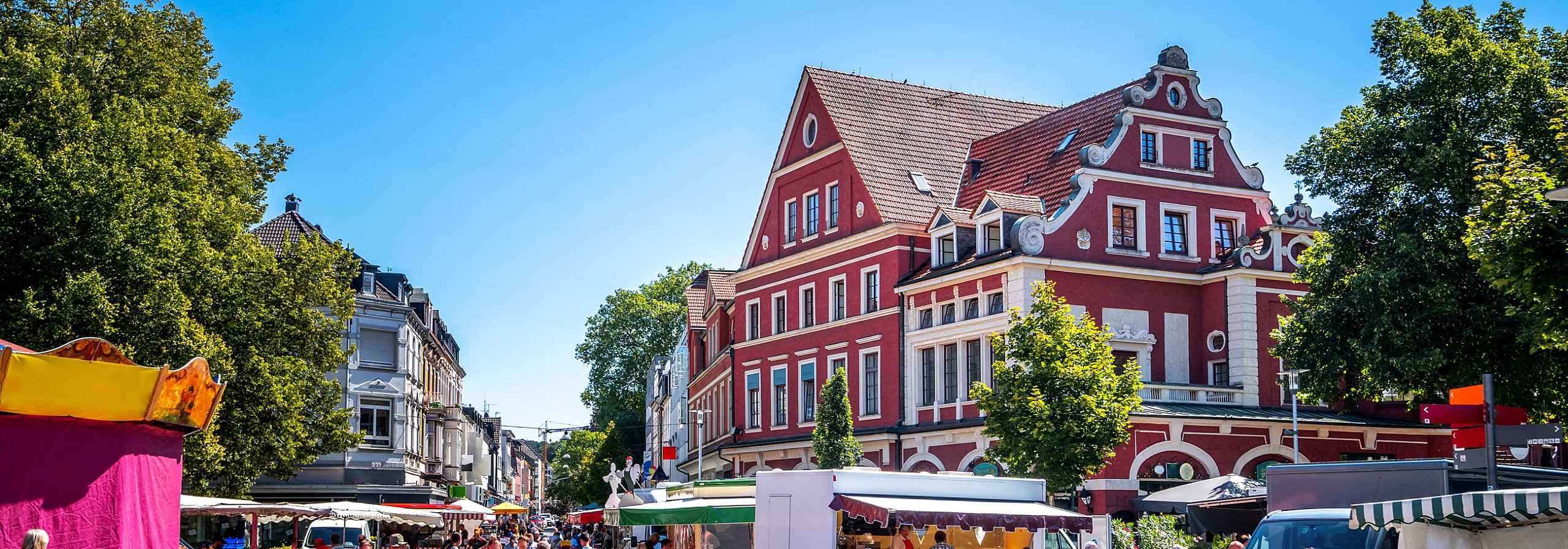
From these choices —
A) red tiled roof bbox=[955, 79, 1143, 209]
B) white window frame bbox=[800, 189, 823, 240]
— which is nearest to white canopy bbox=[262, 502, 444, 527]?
white window frame bbox=[800, 189, 823, 240]

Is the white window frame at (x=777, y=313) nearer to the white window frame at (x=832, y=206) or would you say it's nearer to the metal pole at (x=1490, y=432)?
the white window frame at (x=832, y=206)

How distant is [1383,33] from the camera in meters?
31.6

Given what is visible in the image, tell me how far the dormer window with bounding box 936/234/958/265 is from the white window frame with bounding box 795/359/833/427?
256 inches

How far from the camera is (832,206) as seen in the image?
4847cm

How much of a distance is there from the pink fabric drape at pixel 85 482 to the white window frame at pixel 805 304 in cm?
3334

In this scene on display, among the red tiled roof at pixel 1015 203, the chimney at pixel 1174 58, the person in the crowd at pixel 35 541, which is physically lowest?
the person in the crowd at pixel 35 541

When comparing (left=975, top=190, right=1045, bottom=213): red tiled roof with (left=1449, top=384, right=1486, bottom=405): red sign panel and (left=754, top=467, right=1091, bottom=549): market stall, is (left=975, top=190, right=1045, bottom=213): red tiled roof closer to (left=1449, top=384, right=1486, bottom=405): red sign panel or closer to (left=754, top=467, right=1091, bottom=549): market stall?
(left=754, top=467, right=1091, bottom=549): market stall

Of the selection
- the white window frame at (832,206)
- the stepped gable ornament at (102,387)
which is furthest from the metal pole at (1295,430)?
the stepped gable ornament at (102,387)

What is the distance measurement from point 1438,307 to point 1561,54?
6.13 m

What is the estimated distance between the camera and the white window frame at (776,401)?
50.5 metres

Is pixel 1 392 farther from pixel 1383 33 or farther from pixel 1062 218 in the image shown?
pixel 1062 218

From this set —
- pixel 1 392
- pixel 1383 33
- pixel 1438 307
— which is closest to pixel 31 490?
pixel 1 392

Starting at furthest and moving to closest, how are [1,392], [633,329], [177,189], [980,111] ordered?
1. [633,329]
2. [980,111]
3. [177,189]
4. [1,392]

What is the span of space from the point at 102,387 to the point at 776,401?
37.7m
